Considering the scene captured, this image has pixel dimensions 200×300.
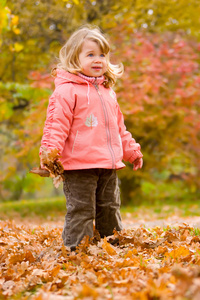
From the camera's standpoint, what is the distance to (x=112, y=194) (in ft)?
11.2

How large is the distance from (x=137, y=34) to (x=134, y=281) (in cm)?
832

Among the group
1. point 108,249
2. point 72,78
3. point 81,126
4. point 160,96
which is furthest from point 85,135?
point 160,96

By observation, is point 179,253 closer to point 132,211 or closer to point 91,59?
point 91,59

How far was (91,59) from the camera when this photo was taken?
129 inches

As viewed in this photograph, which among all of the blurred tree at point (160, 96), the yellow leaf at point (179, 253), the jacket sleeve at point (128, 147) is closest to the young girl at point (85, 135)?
the jacket sleeve at point (128, 147)

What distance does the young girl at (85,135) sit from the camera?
10.1 ft

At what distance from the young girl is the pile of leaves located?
0.67 ft

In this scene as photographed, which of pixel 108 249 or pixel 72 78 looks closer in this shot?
pixel 108 249

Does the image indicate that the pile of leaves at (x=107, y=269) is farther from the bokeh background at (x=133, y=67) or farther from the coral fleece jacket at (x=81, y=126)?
the bokeh background at (x=133, y=67)

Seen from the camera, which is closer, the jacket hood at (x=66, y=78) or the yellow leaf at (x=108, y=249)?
the yellow leaf at (x=108, y=249)

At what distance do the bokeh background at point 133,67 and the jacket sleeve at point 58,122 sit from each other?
5167mm

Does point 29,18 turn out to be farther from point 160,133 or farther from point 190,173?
point 190,173

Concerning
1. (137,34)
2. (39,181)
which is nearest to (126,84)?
(137,34)

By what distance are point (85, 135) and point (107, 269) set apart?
110 centimetres
